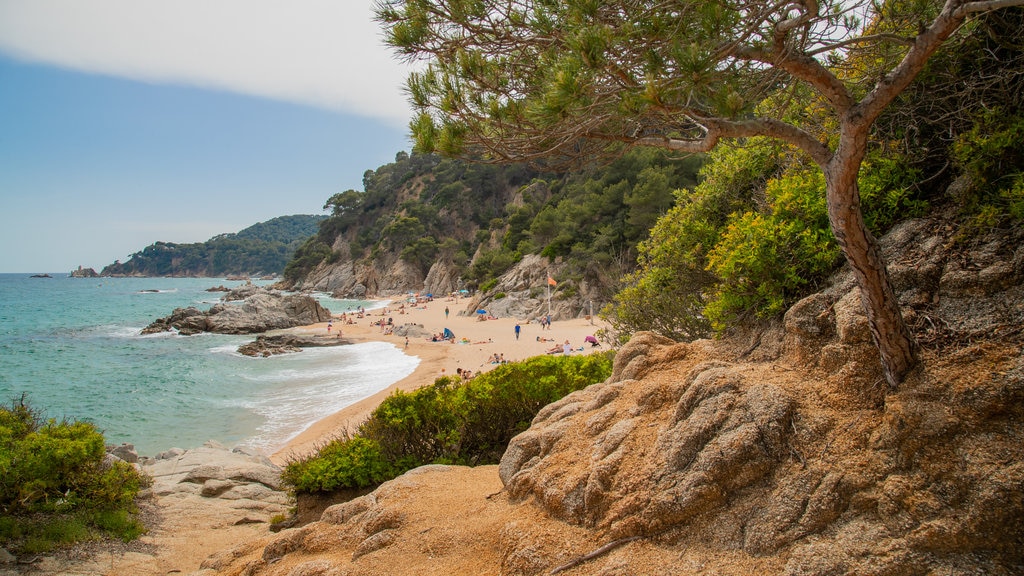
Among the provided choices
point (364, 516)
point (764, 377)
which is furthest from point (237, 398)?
point (764, 377)

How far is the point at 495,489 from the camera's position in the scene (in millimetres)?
4457

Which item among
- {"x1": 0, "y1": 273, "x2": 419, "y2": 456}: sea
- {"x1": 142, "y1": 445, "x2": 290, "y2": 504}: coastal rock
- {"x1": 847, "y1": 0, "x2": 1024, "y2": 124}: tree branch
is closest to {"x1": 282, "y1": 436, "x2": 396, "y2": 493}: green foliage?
{"x1": 142, "y1": 445, "x2": 290, "y2": 504}: coastal rock

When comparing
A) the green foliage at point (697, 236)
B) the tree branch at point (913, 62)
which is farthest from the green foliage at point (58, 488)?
the tree branch at point (913, 62)

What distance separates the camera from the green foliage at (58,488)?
603 centimetres

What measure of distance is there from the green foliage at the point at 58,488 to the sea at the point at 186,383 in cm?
600

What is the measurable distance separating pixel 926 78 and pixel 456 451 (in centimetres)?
624

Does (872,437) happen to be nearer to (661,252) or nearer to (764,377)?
(764,377)

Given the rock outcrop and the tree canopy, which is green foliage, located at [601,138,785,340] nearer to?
the tree canopy

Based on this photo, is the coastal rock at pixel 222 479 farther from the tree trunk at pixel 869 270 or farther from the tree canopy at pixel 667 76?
the tree trunk at pixel 869 270

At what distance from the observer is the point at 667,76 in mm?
3215

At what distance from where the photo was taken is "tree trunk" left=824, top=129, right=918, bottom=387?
2.85m

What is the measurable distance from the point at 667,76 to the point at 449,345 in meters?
26.5

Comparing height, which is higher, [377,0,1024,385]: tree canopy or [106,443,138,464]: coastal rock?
[377,0,1024,385]: tree canopy

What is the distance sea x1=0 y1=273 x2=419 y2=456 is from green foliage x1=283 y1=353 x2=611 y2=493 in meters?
8.01
